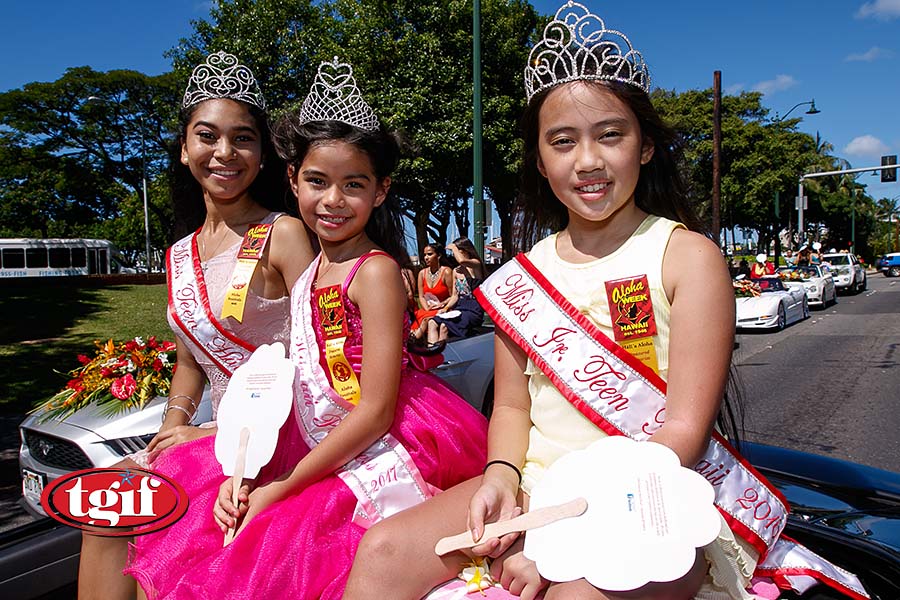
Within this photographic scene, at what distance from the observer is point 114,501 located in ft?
5.59

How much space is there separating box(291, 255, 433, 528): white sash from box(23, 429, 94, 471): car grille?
2432mm

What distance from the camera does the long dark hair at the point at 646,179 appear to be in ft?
5.49

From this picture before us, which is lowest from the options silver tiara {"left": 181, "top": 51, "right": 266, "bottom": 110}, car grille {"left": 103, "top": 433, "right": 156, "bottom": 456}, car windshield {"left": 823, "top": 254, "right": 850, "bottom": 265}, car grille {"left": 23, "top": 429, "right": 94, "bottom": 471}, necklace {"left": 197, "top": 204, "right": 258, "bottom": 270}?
car grille {"left": 23, "top": 429, "right": 94, "bottom": 471}

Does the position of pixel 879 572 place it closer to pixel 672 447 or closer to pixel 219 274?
pixel 672 447

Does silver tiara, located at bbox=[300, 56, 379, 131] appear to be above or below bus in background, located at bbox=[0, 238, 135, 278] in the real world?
below

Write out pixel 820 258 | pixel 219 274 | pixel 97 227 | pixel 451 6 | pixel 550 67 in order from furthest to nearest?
pixel 97 227 → pixel 820 258 → pixel 451 6 → pixel 219 274 → pixel 550 67

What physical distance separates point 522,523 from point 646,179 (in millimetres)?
997

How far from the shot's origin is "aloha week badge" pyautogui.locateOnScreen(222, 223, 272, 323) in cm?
229

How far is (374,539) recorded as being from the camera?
1.45 metres

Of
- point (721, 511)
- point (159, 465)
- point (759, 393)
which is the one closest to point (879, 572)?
point (721, 511)

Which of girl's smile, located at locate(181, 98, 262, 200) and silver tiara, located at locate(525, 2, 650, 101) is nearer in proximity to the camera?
silver tiara, located at locate(525, 2, 650, 101)

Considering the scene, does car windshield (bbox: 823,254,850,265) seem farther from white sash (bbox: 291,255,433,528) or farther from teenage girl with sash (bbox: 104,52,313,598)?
white sash (bbox: 291,255,433,528)

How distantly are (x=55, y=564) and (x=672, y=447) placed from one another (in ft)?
5.48

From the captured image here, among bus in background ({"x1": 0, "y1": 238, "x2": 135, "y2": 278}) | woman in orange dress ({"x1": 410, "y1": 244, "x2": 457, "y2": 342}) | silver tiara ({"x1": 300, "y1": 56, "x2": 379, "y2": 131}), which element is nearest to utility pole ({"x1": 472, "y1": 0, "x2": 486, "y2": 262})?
woman in orange dress ({"x1": 410, "y1": 244, "x2": 457, "y2": 342})
